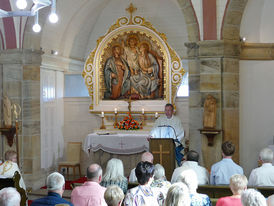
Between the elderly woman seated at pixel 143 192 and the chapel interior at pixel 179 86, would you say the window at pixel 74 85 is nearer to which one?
the chapel interior at pixel 179 86

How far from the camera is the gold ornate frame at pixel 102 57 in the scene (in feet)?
39.4

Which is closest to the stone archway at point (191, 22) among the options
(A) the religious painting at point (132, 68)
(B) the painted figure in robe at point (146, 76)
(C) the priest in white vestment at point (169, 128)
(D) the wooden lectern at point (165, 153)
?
(C) the priest in white vestment at point (169, 128)

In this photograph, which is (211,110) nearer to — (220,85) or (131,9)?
(220,85)

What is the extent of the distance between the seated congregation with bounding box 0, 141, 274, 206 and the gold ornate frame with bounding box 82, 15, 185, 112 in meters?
5.85

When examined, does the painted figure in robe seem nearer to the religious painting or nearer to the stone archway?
the religious painting

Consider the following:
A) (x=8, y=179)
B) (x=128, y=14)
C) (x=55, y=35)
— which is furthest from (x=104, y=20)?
(x=8, y=179)

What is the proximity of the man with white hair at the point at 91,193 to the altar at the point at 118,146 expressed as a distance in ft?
21.2

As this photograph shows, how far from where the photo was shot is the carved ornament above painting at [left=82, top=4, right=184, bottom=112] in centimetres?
1208

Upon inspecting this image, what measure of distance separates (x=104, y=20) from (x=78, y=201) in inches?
360

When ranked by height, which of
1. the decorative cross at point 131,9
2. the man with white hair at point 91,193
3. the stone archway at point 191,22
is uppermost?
the decorative cross at point 131,9

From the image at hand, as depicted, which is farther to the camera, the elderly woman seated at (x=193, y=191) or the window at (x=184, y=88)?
the window at (x=184, y=88)

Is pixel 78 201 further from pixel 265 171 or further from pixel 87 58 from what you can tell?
pixel 87 58

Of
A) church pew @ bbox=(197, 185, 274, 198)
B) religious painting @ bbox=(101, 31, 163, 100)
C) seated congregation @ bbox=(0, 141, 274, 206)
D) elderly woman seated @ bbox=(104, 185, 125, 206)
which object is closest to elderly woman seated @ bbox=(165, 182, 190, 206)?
seated congregation @ bbox=(0, 141, 274, 206)

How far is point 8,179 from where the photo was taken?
22.2 feet
